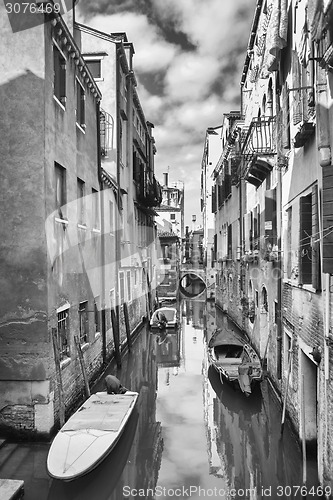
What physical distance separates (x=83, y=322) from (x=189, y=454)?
4268mm

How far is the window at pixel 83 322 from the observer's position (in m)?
11.3

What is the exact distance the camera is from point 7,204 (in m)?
8.32

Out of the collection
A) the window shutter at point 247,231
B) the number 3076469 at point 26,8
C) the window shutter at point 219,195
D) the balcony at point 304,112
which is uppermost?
the number 3076469 at point 26,8

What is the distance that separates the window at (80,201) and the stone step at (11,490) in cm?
614

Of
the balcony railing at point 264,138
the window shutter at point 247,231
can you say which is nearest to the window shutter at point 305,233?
the balcony railing at point 264,138

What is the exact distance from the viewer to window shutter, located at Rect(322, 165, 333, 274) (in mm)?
5746

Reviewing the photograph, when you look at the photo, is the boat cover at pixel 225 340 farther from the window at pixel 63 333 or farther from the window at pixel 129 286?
the window at pixel 63 333

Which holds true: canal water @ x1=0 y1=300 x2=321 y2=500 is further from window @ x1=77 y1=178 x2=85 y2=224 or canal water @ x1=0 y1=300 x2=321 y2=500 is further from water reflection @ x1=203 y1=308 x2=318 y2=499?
window @ x1=77 y1=178 x2=85 y2=224

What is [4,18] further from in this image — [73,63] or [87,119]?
[87,119]

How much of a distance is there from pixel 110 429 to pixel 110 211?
8.83 metres

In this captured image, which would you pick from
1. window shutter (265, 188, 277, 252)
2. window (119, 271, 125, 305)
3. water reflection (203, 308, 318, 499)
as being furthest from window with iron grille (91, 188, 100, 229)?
water reflection (203, 308, 318, 499)

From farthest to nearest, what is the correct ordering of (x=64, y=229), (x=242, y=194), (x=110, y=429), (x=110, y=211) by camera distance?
(x=242, y=194) < (x=110, y=211) < (x=64, y=229) < (x=110, y=429)

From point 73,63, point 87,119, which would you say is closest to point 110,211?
point 87,119

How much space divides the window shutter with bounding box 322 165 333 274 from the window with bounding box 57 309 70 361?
5.58m
